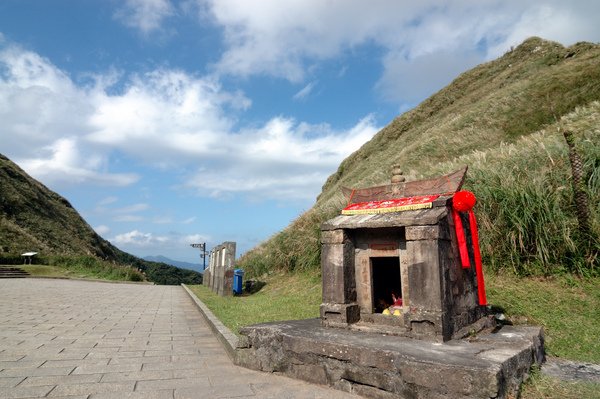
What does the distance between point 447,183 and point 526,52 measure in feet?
107

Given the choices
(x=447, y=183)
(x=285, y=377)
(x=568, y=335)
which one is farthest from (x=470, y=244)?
(x=285, y=377)

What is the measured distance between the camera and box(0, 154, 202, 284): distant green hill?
36750 millimetres

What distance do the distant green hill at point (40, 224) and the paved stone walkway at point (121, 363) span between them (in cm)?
2663

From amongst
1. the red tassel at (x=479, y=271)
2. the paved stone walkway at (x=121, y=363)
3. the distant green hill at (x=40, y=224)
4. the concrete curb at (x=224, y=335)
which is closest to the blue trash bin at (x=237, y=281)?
the concrete curb at (x=224, y=335)

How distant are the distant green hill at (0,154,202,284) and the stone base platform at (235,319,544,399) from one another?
30941mm

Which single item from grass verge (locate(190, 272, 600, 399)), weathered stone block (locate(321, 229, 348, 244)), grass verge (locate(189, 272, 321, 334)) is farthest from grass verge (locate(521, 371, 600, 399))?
grass verge (locate(189, 272, 321, 334))

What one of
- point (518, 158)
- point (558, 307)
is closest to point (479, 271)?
point (558, 307)

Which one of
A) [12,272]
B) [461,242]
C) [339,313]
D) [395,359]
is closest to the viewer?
[395,359]

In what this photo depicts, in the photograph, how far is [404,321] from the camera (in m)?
4.39

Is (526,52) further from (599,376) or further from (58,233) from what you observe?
(58,233)

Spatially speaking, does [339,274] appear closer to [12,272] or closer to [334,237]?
[334,237]

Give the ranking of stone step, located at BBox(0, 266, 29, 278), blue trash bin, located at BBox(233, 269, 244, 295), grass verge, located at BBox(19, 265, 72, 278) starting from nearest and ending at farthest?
blue trash bin, located at BBox(233, 269, 244, 295) → stone step, located at BBox(0, 266, 29, 278) → grass verge, located at BBox(19, 265, 72, 278)

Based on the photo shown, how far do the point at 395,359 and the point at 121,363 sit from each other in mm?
3517

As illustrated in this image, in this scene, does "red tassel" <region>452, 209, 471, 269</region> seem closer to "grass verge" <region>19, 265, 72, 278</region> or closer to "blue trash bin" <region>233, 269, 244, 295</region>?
"blue trash bin" <region>233, 269, 244, 295</region>
